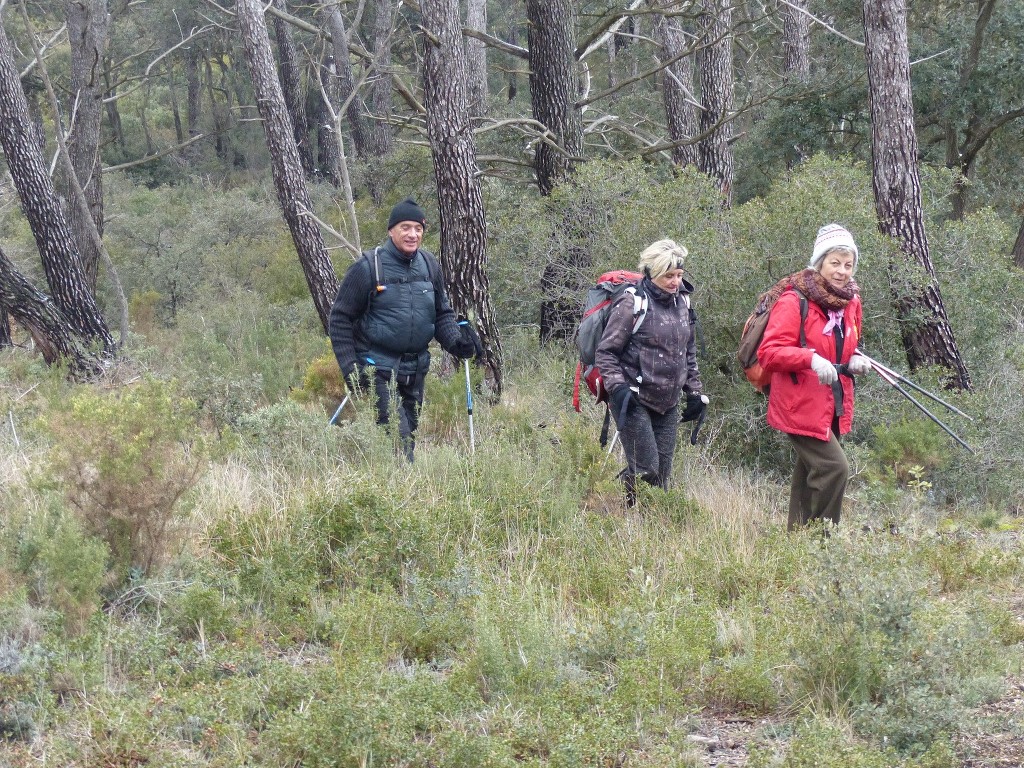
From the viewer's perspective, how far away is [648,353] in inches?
246

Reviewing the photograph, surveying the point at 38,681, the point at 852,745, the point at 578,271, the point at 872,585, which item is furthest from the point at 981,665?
the point at 578,271

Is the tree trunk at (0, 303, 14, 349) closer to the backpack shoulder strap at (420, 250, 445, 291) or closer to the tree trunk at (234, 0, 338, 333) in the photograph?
the tree trunk at (234, 0, 338, 333)

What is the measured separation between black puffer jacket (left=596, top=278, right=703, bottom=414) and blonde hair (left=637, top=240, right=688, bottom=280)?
11 centimetres

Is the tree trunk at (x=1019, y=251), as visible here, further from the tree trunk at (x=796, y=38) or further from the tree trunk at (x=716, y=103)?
the tree trunk at (x=796, y=38)

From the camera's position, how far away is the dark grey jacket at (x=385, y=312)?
6797 millimetres

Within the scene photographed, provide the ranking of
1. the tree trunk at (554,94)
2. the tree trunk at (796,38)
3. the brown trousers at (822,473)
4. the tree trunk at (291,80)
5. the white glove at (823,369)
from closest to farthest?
the white glove at (823,369) → the brown trousers at (822,473) → the tree trunk at (554,94) → the tree trunk at (796,38) → the tree trunk at (291,80)

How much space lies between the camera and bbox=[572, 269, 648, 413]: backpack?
6219 mm

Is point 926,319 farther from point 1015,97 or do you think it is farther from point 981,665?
point 1015,97

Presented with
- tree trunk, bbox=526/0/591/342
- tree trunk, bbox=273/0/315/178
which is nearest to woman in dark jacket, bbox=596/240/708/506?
tree trunk, bbox=526/0/591/342

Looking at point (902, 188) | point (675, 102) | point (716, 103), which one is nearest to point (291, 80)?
point (675, 102)

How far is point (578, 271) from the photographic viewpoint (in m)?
10.5

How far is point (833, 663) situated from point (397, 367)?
3.60 meters

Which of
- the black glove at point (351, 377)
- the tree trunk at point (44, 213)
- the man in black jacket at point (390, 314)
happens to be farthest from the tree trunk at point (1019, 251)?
the tree trunk at point (44, 213)

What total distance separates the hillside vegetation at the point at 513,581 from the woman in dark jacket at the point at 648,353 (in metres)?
0.39
